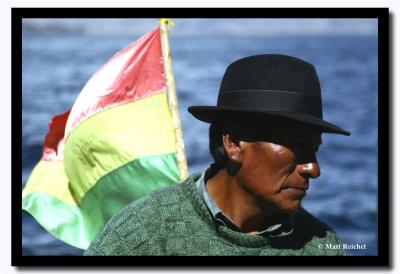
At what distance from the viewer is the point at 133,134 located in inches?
159

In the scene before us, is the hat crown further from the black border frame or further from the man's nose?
the black border frame

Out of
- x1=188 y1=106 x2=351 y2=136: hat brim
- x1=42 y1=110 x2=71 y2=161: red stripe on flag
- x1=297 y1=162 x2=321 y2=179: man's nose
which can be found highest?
x1=188 y1=106 x2=351 y2=136: hat brim

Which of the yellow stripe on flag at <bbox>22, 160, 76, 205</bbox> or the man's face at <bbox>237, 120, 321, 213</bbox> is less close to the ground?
the man's face at <bbox>237, 120, 321, 213</bbox>

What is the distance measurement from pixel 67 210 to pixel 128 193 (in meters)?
0.25

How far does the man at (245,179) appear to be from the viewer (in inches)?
118

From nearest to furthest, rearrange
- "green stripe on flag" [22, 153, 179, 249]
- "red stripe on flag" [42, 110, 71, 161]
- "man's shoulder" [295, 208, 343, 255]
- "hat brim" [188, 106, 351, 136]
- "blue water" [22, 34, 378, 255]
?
"hat brim" [188, 106, 351, 136] < "man's shoulder" [295, 208, 343, 255] < "green stripe on flag" [22, 153, 179, 249] < "red stripe on flag" [42, 110, 71, 161] < "blue water" [22, 34, 378, 255]

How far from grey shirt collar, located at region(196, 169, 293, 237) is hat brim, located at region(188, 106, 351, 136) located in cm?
18

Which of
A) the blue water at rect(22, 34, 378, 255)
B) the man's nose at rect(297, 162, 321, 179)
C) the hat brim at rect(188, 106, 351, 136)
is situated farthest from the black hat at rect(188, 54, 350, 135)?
the blue water at rect(22, 34, 378, 255)

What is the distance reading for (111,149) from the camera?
3.97 metres

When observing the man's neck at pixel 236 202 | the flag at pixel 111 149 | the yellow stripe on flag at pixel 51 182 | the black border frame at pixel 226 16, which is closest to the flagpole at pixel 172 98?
the flag at pixel 111 149

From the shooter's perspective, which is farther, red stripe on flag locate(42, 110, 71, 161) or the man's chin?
red stripe on flag locate(42, 110, 71, 161)

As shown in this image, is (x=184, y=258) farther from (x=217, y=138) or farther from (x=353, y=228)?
(x=353, y=228)

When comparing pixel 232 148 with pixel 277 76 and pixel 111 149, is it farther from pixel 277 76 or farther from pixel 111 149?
pixel 111 149

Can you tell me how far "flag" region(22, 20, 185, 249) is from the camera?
3.97 m
